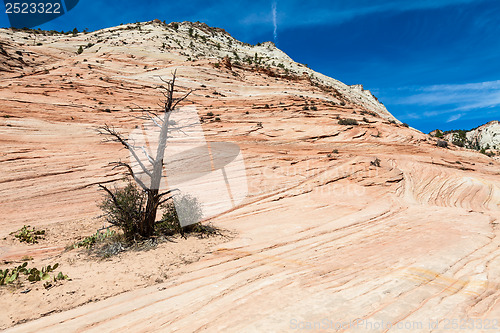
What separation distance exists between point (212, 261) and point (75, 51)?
47.3 metres

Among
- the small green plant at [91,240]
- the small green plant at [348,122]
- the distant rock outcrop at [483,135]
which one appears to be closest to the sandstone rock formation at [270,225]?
the small green plant at [91,240]

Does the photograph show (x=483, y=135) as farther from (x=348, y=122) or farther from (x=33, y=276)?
(x=33, y=276)

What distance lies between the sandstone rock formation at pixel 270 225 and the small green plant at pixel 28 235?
1.08ft

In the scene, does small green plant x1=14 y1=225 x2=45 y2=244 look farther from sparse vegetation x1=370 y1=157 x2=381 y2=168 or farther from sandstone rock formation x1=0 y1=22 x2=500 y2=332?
sparse vegetation x1=370 y1=157 x2=381 y2=168

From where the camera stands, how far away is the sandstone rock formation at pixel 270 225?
465 centimetres

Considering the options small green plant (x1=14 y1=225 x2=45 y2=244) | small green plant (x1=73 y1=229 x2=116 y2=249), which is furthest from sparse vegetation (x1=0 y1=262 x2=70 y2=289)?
small green plant (x1=14 y1=225 x2=45 y2=244)

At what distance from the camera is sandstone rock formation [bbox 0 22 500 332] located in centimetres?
465

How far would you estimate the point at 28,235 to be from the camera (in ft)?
30.3

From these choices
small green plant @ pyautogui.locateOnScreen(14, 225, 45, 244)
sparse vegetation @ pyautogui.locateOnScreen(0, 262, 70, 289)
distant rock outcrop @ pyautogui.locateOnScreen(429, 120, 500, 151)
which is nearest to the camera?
sparse vegetation @ pyautogui.locateOnScreen(0, 262, 70, 289)

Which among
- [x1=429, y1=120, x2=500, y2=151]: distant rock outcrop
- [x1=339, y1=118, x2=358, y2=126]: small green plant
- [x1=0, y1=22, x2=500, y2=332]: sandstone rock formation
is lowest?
[x1=0, y1=22, x2=500, y2=332]: sandstone rock formation

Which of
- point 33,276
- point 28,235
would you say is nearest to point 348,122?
point 28,235

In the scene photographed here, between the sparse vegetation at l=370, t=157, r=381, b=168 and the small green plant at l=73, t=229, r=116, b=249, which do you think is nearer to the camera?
the small green plant at l=73, t=229, r=116, b=249

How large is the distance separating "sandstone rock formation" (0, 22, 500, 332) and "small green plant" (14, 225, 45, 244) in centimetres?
33

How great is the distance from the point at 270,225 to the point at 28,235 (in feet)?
27.9
